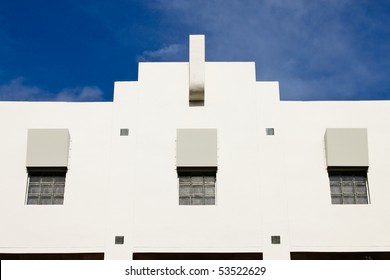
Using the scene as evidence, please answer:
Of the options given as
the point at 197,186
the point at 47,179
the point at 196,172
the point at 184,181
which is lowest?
the point at 197,186

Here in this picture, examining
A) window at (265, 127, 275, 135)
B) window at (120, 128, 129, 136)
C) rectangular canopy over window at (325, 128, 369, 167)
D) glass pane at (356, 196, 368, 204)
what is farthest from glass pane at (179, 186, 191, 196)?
glass pane at (356, 196, 368, 204)

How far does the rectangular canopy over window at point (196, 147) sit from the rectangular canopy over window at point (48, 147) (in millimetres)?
3881

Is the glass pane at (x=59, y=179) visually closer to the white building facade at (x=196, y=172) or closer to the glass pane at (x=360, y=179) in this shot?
the white building facade at (x=196, y=172)

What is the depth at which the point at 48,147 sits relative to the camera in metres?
18.3

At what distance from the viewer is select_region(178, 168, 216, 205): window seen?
1809cm

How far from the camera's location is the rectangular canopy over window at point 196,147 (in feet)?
59.1

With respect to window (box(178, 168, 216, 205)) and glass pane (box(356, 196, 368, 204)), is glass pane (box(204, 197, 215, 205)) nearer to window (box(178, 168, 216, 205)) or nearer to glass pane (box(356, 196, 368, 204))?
window (box(178, 168, 216, 205))

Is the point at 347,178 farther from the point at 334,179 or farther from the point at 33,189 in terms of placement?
the point at 33,189

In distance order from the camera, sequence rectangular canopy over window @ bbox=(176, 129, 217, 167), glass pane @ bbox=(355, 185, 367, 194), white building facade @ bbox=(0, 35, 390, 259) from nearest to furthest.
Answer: white building facade @ bbox=(0, 35, 390, 259) < rectangular canopy over window @ bbox=(176, 129, 217, 167) < glass pane @ bbox=(355, 185, 367, 194)

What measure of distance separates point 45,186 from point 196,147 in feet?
17.5

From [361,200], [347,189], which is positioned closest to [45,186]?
[347,189]

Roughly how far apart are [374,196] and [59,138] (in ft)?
35.7

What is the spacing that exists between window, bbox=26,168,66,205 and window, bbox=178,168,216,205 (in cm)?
407

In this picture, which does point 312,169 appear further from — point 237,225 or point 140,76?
point 140,76
